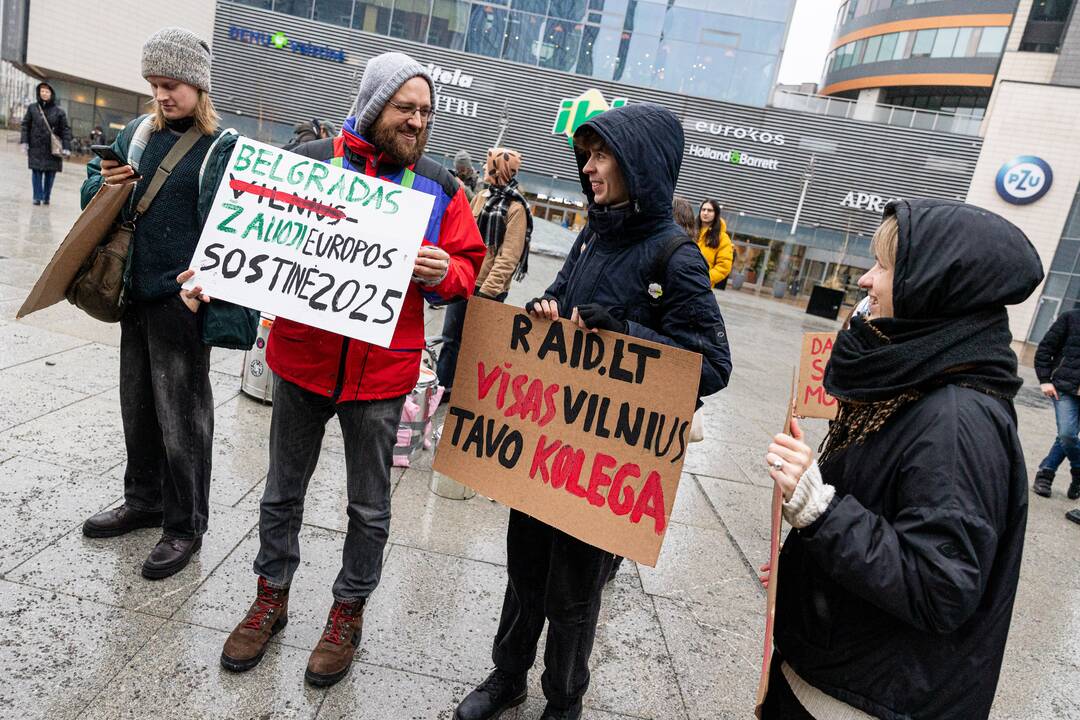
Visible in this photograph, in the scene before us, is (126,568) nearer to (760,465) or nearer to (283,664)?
(283,664)

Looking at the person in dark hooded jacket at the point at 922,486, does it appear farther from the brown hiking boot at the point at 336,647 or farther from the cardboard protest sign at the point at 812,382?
the cardboard protest sign at the point at 812,382

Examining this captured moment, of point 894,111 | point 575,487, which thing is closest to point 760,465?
point 575,487

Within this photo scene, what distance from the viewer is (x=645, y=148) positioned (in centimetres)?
193

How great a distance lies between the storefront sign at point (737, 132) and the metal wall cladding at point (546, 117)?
5 centimetres

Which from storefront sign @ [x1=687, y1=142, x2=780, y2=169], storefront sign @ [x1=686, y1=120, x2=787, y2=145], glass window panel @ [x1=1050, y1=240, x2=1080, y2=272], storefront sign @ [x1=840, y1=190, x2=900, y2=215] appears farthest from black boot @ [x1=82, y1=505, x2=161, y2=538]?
storefront sign @ [x1=840, y1=190, x2=900, y2=215]

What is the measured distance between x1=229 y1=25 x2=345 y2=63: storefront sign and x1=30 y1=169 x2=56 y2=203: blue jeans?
→ 22.2m

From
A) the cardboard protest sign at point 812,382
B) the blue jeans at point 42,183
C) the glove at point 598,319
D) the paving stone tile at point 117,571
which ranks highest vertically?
the glove at point 598,319

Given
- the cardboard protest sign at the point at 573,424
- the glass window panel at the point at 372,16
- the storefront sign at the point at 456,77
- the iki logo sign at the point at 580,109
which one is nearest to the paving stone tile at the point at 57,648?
the cardboard protest sign at the point at 573,424

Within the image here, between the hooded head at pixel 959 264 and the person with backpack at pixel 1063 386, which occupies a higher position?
the hooded head at pixel 959 264

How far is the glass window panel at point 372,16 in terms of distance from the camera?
99.3 ft

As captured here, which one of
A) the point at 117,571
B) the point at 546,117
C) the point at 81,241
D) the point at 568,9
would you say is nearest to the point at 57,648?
the point at 117,571

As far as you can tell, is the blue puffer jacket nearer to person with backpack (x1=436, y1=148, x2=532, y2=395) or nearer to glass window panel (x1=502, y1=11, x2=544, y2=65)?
person with backpack (x1=436, y1=148, x2=532, y2=395)

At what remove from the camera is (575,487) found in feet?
6.64

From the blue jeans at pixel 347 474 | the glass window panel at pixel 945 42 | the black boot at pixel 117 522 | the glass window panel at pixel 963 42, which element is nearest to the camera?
the blue jeans at pixel 347 474
